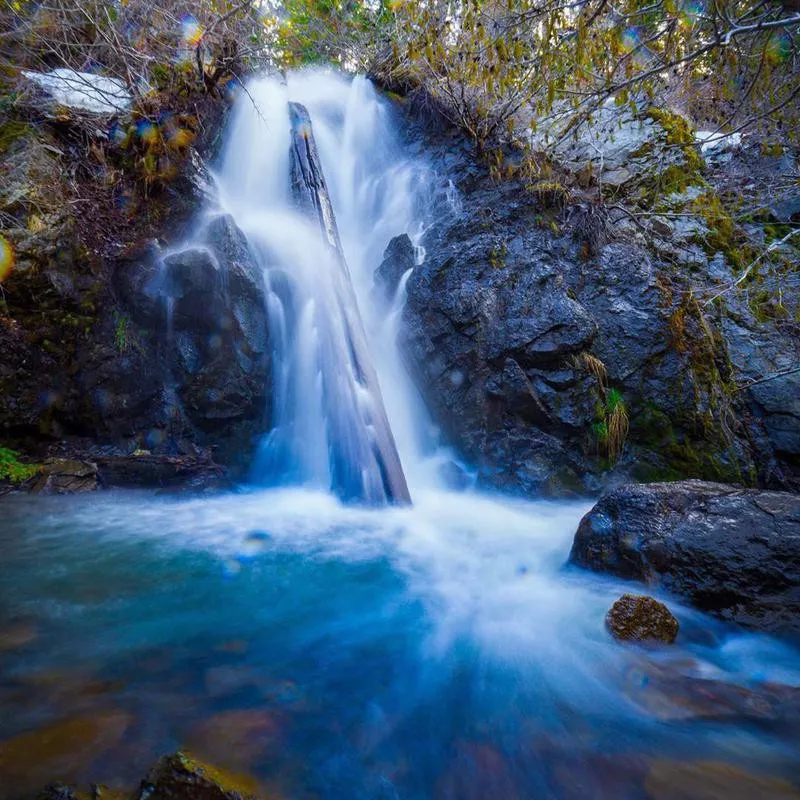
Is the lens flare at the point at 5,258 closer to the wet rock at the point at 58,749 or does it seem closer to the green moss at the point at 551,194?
the wet rock at the point at 58,749

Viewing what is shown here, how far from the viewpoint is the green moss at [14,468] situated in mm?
5242

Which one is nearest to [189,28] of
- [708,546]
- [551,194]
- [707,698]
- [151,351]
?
[151,351]

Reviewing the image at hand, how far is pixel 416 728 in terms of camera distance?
2.00m

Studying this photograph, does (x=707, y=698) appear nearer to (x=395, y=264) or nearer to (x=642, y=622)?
(x=642, y=622)

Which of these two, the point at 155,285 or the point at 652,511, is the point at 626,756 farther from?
the point at 155,285

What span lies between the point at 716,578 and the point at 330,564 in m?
2.87

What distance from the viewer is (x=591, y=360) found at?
6.29 m

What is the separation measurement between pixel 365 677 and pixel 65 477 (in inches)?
191

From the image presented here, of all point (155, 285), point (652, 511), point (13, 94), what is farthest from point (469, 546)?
point (13, 94)

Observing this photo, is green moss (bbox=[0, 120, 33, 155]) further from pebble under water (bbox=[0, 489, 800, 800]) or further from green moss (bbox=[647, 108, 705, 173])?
green moss (bbox=[647, 108, 705, 173])

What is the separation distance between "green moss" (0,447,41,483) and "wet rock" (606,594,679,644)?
20.4 feet

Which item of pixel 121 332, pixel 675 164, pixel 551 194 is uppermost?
pixel 675 164

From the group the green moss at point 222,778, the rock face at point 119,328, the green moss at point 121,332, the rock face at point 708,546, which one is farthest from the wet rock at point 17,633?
the green moss at point 121,332

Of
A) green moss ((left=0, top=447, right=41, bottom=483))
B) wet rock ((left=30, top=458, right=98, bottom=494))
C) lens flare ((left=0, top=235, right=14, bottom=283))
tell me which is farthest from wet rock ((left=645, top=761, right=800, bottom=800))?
lens flare ((left=0, top=235, right=14, bottom=283))
